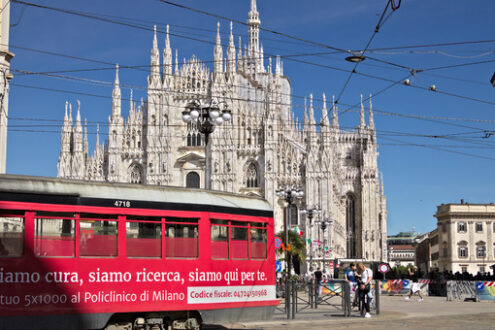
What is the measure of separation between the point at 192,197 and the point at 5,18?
29.6 ft

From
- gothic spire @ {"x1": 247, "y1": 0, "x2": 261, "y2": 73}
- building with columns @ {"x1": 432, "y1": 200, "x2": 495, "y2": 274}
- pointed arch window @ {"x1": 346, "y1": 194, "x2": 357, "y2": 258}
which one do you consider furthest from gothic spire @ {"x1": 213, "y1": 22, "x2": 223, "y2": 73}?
building with columns @ {"x1": 432, "y1": 200, "x2": 495, "y2": 274}

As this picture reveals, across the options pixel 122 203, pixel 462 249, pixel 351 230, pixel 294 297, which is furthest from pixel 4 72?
pixel 462 249

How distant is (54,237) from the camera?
11438mm

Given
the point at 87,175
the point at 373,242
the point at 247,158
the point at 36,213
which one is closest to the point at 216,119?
the point at 36,213

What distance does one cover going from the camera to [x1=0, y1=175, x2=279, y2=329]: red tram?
36.6ft

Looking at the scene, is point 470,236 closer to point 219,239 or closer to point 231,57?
point 231,57

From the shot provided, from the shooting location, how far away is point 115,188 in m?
12.3

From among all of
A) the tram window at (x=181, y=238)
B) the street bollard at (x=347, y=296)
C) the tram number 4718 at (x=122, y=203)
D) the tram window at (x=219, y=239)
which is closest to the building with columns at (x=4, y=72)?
the tram number 4718 at (x=122, y=203)

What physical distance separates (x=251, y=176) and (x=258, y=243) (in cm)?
4461

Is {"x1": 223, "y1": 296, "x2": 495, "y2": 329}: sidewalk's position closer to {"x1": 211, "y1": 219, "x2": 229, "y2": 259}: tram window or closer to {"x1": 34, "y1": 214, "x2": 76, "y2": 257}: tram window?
{"x1": 211, "y1": 219, "x2": 229, "y2": 259}: tram window

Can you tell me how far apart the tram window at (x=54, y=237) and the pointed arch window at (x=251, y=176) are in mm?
46948

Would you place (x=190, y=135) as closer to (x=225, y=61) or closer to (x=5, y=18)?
(x=225, y=61)

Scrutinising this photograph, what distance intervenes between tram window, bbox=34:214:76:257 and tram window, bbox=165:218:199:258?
1.84 m

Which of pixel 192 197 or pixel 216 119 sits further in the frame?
pixel 216 119
